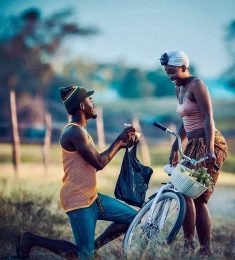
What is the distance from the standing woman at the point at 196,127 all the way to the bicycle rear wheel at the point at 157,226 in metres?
0.17

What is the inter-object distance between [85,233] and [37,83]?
31.8m

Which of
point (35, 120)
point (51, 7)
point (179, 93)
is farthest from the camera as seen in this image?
point (51, 7)

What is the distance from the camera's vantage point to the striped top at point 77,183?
609cm

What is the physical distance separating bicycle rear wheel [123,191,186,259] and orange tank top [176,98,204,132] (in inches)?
24.0

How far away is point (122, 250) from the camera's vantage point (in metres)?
6.07

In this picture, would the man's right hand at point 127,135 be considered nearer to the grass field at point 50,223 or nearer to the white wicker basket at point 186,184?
the white wicker basket at point 186,184

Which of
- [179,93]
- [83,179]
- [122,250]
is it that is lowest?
[122,250]

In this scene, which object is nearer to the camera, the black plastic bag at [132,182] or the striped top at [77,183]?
the striped top at [77,183]

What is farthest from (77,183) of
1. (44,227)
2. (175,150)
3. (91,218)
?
(44,227)

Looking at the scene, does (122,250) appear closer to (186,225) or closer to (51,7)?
(186,225)

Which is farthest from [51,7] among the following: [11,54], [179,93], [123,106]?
[179,93]

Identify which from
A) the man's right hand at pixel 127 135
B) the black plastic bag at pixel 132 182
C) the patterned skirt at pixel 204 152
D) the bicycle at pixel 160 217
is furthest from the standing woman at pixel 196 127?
the man's right hand at pixel 127 135

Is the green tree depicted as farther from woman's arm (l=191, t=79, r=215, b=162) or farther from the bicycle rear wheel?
the bicycle rear wheel

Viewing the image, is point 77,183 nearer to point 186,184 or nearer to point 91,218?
point 91,218
